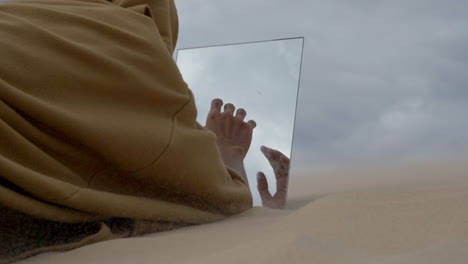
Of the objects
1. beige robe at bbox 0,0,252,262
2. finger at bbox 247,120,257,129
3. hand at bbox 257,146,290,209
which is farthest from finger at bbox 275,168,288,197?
beige robe at bbox 0,0,252,262

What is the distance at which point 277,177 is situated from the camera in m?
1.41

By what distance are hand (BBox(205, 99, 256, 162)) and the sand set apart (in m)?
0.58

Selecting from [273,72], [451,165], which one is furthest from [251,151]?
[451,165]

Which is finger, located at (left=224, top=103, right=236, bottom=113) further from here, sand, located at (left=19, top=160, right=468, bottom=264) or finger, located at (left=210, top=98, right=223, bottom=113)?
sand, located at (left=19, top=160, right=468, bottom=264)

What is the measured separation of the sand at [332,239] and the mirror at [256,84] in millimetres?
637

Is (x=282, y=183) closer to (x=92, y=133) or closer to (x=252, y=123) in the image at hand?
(x=252, y=123)

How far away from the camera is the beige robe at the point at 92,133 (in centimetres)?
67

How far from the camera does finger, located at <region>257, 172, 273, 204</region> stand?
1361 millimetres

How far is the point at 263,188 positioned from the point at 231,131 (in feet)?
0.56

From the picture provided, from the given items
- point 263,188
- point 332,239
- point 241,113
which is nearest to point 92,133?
point 332,239

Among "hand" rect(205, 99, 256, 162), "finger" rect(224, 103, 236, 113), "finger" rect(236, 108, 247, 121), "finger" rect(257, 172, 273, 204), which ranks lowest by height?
"finger" rect(257, 172, 273, 204)

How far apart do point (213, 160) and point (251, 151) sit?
0.62 meters

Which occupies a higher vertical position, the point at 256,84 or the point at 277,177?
the point at 256,84

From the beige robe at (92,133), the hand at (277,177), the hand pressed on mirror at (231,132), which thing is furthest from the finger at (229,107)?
the beige robe at (92,133)
